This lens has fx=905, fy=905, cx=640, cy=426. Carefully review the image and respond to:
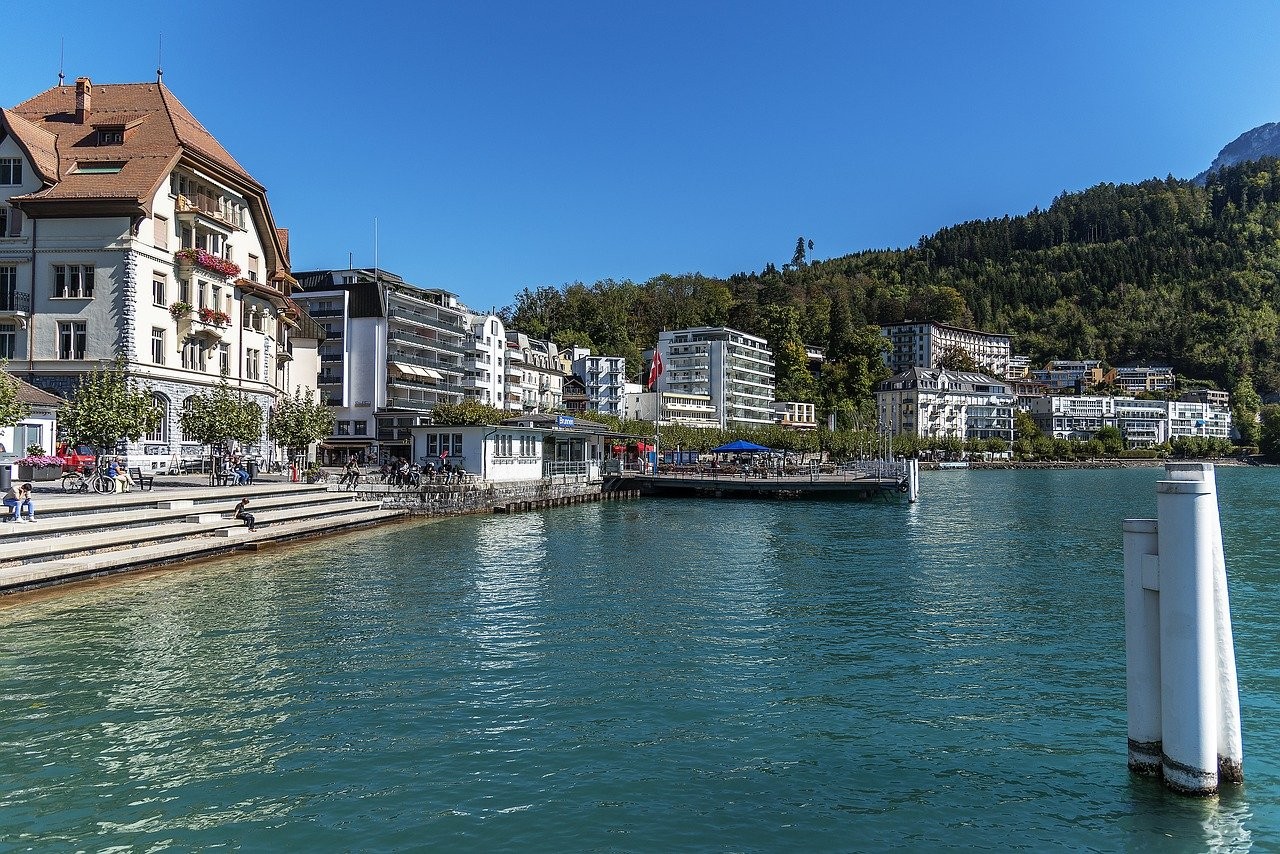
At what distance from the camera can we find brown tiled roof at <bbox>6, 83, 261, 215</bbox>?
4181 centimetres

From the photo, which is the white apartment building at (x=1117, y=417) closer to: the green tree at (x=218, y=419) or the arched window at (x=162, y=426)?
the green tree at (x=218, y=419)

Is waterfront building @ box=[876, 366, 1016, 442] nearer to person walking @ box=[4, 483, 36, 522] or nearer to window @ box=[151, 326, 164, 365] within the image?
window @ box=[151, 326, 164, 365]

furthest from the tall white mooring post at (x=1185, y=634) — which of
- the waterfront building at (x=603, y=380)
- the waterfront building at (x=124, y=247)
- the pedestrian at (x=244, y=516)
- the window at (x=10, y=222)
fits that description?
the waterfront building at (x=603, y=380)

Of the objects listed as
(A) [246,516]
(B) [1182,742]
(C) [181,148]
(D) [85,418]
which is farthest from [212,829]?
(C) [181,148]

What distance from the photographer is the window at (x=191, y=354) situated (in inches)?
1769

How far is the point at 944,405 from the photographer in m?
180

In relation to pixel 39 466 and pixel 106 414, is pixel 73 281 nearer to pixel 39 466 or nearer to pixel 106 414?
pixel 39 466

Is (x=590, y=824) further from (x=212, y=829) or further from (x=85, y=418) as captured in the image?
(x=85, y=418)

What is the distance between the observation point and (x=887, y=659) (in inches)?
659

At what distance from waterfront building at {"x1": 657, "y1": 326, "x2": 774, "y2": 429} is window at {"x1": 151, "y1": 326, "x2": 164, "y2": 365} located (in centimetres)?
9886

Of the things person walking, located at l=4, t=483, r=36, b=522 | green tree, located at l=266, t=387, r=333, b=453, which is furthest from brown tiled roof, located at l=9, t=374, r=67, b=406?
person walking, located at l=4, t=483, r=36, b=522

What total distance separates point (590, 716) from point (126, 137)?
146 ft

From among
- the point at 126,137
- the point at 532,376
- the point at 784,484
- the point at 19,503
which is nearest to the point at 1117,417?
the point at 532,376

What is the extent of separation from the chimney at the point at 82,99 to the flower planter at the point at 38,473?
69.1 ft
